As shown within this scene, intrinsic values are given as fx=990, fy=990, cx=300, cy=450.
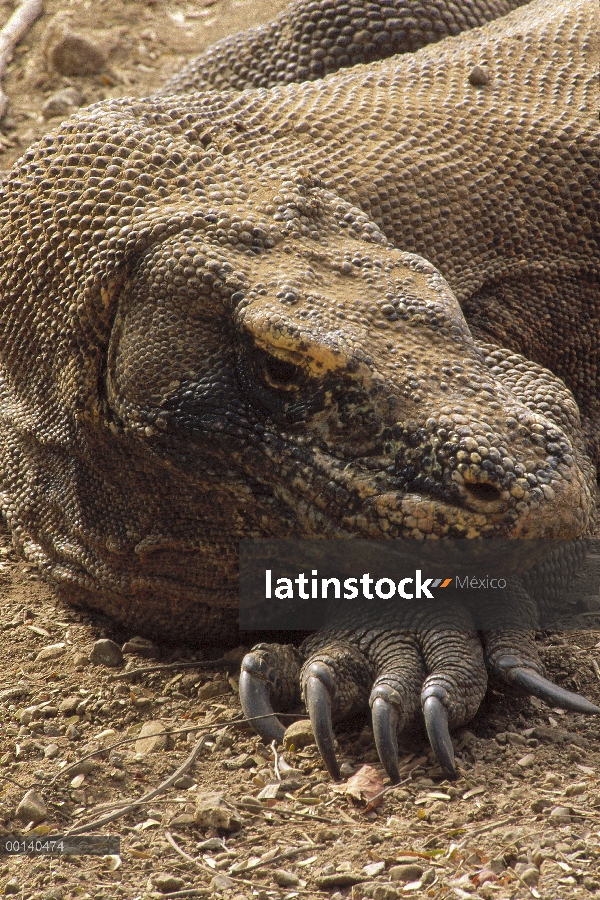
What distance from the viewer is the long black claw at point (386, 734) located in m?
2.79

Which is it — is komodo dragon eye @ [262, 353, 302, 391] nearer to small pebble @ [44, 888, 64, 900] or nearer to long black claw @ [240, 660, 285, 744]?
long black claw @ [240, 660, 285, 744]

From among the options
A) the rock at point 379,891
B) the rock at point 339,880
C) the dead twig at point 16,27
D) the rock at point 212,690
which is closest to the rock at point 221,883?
the rock at point 339,880

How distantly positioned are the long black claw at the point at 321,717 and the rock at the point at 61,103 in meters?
6.28

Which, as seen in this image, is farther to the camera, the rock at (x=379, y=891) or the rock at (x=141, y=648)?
the rock at (x=141, y=648)

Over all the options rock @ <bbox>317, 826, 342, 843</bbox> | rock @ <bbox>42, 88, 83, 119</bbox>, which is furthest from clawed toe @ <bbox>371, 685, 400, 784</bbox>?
rock @ <bbox>42, 88, 83, 119</bbox>

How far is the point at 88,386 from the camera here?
3531 mm

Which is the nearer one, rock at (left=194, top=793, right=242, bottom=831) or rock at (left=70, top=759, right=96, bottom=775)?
rock at (left=194, top=793, right=242, bottom=831)

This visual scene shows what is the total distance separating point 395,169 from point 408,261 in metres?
0.78

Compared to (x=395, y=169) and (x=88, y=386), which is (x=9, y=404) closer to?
(x=88, y=386)

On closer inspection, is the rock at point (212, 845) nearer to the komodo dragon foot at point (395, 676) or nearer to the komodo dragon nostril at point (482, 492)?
the komodo dragon foot at point (395, 676)

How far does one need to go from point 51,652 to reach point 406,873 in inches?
71.6

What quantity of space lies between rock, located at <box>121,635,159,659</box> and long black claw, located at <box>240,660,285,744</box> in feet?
2.21

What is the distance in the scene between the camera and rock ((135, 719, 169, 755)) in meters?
3.09

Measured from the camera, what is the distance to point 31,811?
9.05 ft
